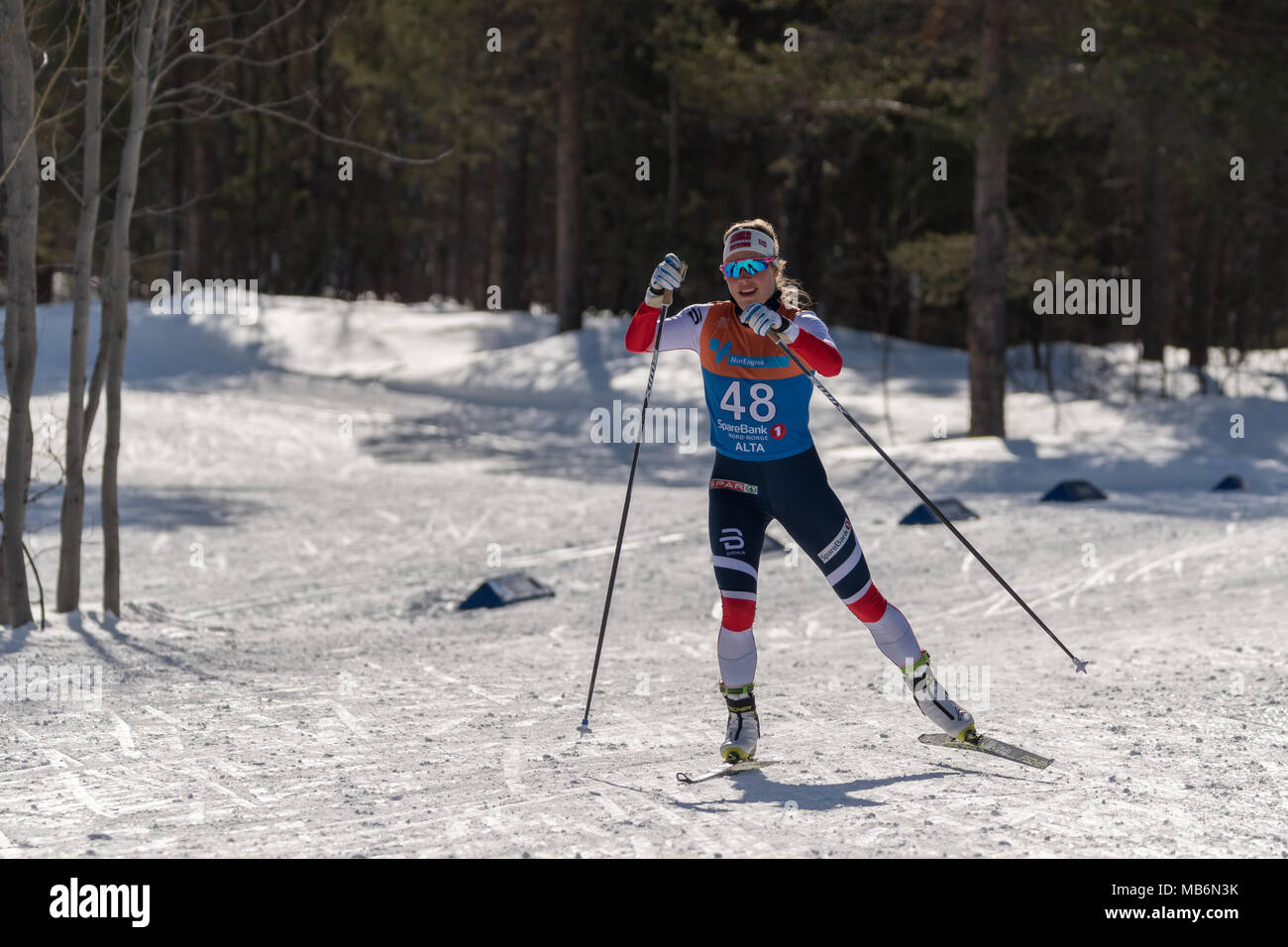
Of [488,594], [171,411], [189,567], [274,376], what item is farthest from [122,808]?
[274,376]

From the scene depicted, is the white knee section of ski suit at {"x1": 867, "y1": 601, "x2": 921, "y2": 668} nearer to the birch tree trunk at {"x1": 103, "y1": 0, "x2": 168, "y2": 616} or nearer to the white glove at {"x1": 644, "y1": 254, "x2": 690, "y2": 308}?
the white glove at {"x1": 644, "y1": 254, "x2": 690, "y2": 308}

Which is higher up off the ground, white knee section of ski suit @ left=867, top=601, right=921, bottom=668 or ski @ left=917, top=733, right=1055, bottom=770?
white knee section of ski suit @ left=867, top=601, right=921, bottom=668

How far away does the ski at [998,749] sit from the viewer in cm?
533

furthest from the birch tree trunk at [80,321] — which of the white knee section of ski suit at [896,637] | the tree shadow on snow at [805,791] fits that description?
the white knee section of ski suit at [896,637]

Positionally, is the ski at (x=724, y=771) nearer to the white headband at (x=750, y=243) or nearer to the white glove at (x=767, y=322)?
the white glove at (x=767, y=322)

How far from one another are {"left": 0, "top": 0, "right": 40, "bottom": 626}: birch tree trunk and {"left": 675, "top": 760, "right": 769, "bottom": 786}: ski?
15.4ft

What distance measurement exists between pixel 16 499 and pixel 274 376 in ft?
54.7

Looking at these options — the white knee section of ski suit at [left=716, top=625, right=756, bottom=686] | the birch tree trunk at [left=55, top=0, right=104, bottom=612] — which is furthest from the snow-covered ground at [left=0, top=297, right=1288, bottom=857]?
the white knee section of ski suit at [left=716, top=625, right=756, bottom=686]

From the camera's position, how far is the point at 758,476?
5391 millimetres

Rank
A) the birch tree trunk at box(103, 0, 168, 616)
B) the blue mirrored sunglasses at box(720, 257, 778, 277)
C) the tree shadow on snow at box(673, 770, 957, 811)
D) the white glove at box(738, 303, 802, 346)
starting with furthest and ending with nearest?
the birch tree trunk at box(103, 0, 168, 616)
the blue mirrored sunglasses at box(720, 257, 778, 277)
the white glove at box(738, 303, 802, 346)
the tree shadow on snow at box(673, 770, 957, 811)

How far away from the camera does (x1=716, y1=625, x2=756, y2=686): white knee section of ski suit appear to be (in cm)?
544

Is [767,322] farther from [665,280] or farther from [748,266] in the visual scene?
[665,280]

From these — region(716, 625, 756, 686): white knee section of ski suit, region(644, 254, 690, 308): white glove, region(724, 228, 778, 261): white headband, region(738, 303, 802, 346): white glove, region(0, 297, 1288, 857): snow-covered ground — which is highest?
region(724, 228, 778, 261): white headband

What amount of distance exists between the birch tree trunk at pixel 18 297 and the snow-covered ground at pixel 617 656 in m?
0.49
